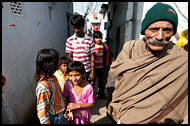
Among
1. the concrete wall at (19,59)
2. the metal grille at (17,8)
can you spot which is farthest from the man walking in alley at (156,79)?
the metal grille at (17,8)

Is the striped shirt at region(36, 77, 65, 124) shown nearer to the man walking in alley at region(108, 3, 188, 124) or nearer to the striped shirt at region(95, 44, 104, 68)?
the man walking in alley at region(108, 3, 188, 124)

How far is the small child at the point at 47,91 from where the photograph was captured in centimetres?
125

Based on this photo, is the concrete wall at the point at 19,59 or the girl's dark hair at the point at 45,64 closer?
the girl's dark hair at the point at 45,64

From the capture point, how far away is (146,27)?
1142 mm

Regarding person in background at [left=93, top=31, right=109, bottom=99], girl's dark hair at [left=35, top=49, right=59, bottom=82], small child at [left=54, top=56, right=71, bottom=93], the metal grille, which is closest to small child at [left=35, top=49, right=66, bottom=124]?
girl's dark hair at [left=35, top=49, right=59, bottom=82]

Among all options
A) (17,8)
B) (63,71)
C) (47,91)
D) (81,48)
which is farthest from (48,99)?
(17,8)

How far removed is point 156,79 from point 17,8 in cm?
256

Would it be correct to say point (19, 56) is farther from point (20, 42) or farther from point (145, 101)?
point (145, 101)

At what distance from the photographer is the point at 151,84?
99 cm

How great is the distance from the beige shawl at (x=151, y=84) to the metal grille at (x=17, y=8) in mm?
2105

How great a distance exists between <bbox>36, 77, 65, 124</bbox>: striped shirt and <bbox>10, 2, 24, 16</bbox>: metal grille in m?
1.58

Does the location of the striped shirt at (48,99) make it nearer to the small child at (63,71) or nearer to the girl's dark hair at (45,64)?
the girl's dark hair at (45,64)

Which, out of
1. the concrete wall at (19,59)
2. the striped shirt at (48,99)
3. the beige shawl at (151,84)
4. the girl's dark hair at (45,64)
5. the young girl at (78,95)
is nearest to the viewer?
the beige shawl at (151,84)

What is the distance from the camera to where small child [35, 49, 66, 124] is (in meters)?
1.25
